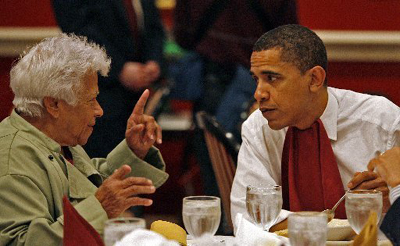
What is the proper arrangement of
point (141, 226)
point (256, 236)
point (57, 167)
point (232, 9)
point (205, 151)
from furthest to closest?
point (232, 9), point (205, 151), point (57, 167), point (256, 236), point (141, 226)

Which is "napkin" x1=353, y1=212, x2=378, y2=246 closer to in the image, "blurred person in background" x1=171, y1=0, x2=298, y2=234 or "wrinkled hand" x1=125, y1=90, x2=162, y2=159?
"wrinkled hand" x1=125, y1=90, x2=162, y2=159

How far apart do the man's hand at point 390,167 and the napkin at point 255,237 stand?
0.99 feet

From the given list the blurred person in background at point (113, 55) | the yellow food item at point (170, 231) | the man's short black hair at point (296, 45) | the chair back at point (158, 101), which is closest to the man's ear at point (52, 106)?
the yellow food item at point (170, 231)

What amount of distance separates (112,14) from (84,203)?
7.65 feet

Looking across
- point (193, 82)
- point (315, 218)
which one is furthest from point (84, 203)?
point (193, 82)

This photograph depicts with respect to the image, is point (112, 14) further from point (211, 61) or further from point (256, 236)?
point (256, 236)

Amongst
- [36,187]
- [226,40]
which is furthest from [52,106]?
[226,40]

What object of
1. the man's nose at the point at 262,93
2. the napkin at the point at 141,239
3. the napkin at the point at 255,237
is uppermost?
the man's nose at the point at 262,93

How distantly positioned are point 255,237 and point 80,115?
0.76 metres

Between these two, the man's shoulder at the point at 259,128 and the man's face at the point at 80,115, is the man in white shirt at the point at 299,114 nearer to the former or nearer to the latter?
the man's shoulder at the point at 259,128

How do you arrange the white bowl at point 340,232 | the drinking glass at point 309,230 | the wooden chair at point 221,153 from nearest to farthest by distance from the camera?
the drinking glass at point 309,230 < the white bowl at point 340,232 < the wooden chair at point 221,153

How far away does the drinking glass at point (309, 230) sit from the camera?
170 centimetres

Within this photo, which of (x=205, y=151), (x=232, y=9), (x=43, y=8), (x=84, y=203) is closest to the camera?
(x=84, y=203)

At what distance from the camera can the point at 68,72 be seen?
7.56ft
